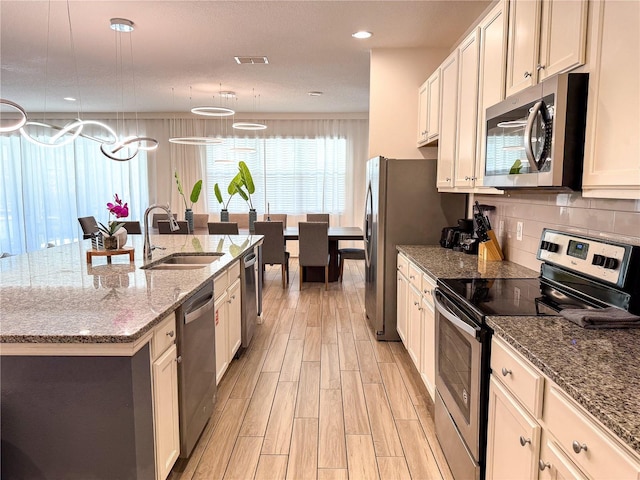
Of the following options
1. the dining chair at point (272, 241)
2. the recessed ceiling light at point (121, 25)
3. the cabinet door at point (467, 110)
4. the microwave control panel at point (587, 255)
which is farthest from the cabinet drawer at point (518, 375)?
the dining chair at point (272, 241)

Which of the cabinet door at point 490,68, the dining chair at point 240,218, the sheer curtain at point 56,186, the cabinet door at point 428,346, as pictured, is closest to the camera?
the cabinet door at point 490,68

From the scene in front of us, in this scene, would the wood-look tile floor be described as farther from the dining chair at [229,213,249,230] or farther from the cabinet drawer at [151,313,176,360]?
the dining chair at [229,213,249,230]

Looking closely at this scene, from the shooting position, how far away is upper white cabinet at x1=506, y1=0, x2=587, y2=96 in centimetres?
162

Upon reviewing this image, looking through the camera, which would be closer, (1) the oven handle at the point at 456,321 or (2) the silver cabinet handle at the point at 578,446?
(2) the silver cabinet handle at the point at 578,446

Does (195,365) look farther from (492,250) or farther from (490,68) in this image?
(490,68)

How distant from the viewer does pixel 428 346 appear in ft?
8.71

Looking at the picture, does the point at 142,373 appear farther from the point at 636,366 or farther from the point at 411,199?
the point at 411,199

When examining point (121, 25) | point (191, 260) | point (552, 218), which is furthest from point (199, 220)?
point (552, 218)

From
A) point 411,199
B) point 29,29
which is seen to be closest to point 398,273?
point 411,199

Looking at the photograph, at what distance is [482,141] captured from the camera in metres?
2.58

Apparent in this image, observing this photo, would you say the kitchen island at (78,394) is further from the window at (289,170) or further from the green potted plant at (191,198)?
the window at (289,170)

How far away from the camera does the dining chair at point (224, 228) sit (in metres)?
5.75

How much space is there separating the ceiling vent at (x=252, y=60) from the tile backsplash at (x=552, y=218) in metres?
2.66

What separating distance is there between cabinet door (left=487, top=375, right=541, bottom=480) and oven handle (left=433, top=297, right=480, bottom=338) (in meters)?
0.18
